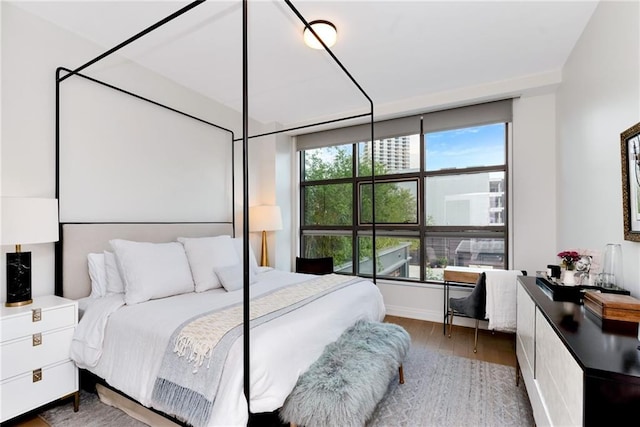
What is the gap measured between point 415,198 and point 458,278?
1.16 metres

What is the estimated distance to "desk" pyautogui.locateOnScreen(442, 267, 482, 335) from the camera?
10.7 ft

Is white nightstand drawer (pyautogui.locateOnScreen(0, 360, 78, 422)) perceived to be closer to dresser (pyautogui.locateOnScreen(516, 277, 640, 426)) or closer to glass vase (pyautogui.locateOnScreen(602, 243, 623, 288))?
dresser (pyautogui.locateOnScreen(516, 277, 640, 426))

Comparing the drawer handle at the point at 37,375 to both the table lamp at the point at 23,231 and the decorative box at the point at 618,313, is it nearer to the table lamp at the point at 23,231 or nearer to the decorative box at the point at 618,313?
the table lamp at the point at 23,231

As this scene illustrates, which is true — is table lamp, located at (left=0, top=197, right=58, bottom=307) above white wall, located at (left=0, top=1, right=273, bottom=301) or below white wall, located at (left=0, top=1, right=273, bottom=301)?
below

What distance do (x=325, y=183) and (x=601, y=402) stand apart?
3981 millimetres

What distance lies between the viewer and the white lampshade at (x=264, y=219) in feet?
13.2

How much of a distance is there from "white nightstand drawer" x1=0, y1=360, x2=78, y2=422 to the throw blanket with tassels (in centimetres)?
83

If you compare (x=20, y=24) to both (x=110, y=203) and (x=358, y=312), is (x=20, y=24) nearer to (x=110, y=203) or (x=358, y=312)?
(x=110, y=203)

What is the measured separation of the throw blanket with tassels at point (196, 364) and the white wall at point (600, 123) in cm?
214

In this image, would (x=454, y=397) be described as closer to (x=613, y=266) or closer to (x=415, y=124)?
(x=613, y=266)

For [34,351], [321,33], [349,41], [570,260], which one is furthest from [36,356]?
[570,260]

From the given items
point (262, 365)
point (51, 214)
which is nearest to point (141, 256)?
point (51, 214)

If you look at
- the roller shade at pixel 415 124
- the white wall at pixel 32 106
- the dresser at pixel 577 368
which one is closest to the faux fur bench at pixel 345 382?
the dresser at pixel 577 368

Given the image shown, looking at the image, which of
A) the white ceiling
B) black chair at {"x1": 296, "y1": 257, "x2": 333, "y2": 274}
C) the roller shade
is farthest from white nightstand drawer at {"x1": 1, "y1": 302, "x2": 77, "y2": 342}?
the roller shade
